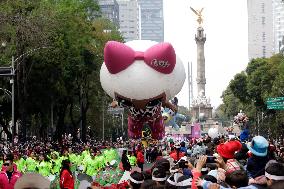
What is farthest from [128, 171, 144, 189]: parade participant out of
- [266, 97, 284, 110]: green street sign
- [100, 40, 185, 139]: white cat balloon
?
[266, 97, 284, 110]: green street sign

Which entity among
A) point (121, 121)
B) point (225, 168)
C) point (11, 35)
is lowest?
point (121, 121)

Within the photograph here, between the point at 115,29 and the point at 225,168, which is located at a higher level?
the point at 115,29

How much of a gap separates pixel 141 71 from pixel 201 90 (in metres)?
95.8

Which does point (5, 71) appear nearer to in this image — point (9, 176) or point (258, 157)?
point (9, 176)

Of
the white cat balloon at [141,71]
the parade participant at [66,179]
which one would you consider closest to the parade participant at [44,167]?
the white cat balloon at [141,71]

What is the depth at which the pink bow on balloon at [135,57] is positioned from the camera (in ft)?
65.6

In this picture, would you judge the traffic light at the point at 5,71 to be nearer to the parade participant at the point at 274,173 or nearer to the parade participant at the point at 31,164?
the parade participant at the point at 31,164

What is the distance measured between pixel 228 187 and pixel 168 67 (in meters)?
13.4

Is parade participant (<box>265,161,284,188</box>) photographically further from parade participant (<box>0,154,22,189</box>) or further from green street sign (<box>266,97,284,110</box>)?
green street sign (<box>266,97,284,110</box>)

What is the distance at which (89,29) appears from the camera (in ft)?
165

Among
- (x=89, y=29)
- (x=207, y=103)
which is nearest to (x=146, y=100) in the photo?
(x=89, y=29)


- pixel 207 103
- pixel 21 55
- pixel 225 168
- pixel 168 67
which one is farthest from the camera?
pixel 207 103

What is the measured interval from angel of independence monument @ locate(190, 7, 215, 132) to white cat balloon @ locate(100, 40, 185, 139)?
299 feet

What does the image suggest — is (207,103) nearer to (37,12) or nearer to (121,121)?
(121,121)
